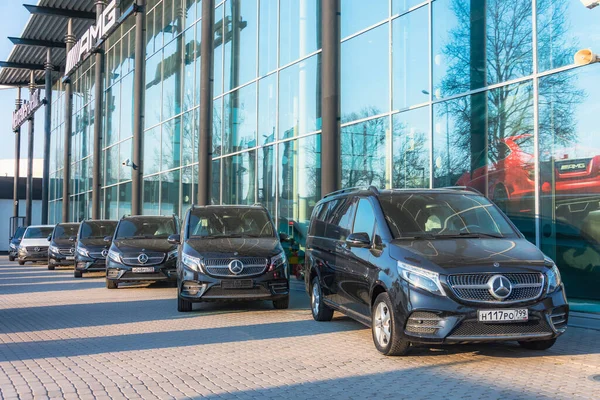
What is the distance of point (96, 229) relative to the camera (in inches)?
822

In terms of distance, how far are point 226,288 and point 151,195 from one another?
66.3 feet

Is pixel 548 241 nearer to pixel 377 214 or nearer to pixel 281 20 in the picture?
pixel 377 214

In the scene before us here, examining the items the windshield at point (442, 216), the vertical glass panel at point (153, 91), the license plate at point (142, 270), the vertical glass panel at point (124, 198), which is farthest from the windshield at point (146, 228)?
the vertical glass panel at point (124, 198)

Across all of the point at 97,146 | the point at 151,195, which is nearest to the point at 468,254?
the point at 151,195

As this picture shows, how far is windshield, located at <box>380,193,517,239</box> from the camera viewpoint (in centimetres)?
764

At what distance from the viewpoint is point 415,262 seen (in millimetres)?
6766

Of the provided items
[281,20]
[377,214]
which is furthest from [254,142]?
[377,214]

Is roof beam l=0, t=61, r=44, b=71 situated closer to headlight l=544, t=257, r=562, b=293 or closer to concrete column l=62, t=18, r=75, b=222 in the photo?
concrete column l=62, t=18, r=75, b=222

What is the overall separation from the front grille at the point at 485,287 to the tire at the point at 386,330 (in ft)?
2.34

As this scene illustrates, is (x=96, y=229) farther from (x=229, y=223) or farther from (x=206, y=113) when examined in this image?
(x=229, y=223)

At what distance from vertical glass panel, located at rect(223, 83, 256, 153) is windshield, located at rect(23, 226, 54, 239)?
1057cm

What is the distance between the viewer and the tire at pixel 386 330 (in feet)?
22.4

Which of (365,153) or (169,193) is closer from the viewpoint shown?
(365,153)

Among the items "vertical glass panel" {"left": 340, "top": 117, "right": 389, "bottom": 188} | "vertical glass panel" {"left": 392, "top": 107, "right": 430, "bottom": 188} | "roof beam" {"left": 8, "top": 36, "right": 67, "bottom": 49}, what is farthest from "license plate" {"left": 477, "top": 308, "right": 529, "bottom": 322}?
"roof beam" {"left": 8, "top": 36, "right": 67, "bottom": 49}
